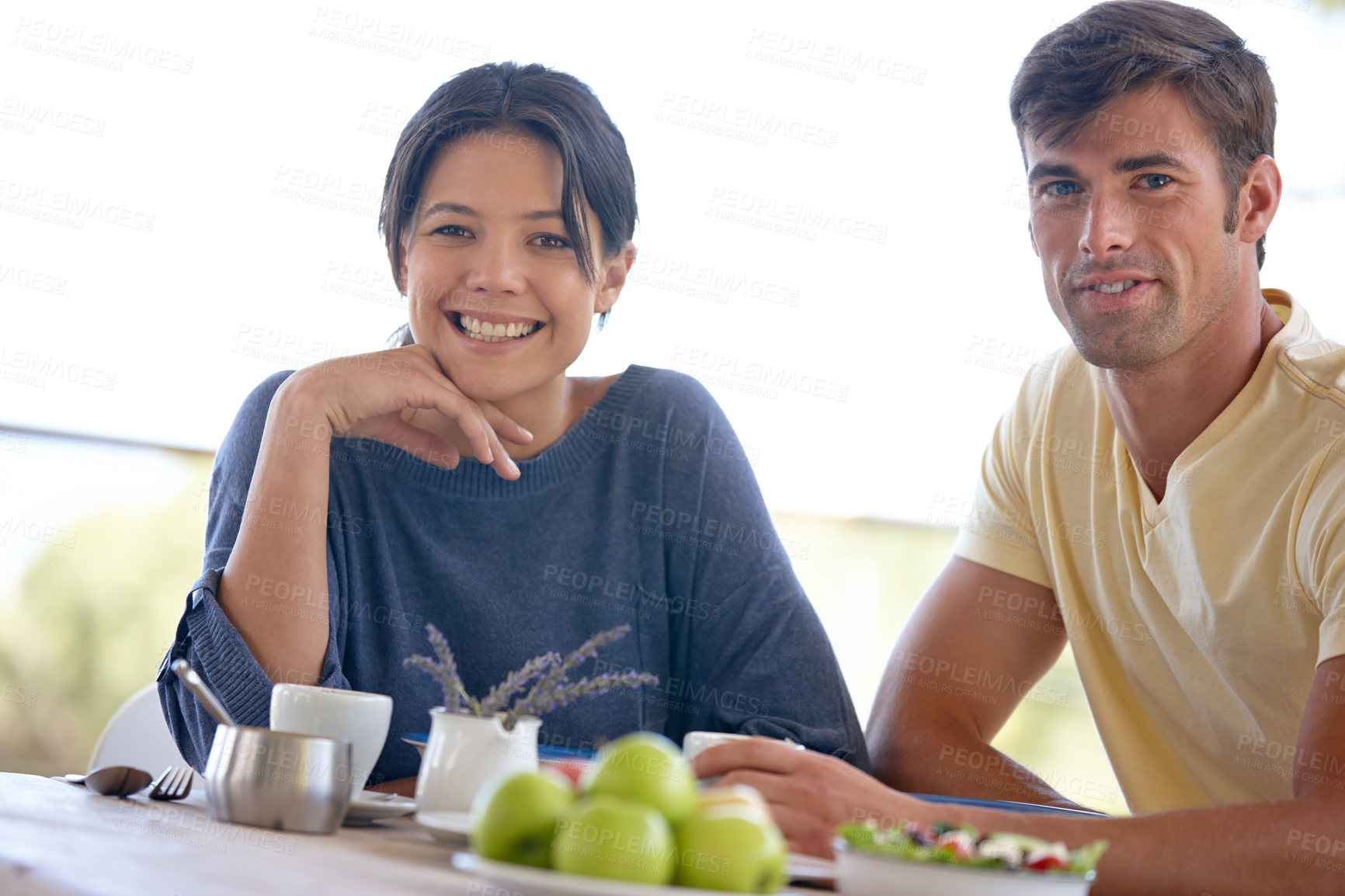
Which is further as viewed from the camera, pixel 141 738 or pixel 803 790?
pixel 141 738

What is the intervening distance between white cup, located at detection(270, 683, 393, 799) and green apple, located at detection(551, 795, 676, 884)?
1.47 ft

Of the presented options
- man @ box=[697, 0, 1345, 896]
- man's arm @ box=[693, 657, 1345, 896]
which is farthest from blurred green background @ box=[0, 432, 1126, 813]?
man's arm @ box=[693, 657, 1345, 896]

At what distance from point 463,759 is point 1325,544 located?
1090 millimetres

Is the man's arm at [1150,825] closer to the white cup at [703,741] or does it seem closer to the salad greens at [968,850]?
the white cup at [703,741]

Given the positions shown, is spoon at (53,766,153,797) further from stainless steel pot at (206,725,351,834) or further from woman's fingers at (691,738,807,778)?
woman's fingers at (691,738,807,778)

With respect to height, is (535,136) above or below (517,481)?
above

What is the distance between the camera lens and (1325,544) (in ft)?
4.42

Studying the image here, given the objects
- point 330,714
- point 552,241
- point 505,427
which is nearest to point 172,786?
point 330,714

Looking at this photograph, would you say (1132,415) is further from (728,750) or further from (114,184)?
(114,184)

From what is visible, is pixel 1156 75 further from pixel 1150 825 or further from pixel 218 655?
pixel 218 655

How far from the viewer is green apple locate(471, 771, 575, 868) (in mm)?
637

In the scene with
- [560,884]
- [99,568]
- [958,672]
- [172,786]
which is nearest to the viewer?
[560,884]

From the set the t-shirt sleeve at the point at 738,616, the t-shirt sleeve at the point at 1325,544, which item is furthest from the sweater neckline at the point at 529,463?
the t-shirt sleeve at the point at 1325,544

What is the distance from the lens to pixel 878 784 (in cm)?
101
